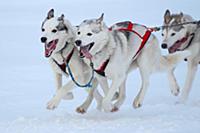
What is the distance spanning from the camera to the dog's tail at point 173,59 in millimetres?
7117

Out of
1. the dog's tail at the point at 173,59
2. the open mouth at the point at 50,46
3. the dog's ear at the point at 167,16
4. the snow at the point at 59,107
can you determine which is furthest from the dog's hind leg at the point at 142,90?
the open mouth at the point at 50,46

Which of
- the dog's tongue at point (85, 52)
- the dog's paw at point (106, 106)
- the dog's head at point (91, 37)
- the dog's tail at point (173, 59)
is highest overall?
the dog's head at point (91, 37)

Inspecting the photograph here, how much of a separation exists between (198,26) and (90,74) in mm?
Answer: 1860

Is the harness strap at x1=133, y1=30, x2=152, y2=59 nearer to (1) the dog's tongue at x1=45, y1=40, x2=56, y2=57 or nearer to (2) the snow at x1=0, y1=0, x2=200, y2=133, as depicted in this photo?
(2) the snow at x1=0, y1=0, x2=200, y2=133

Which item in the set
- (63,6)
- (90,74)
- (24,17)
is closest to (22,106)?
(90,74)

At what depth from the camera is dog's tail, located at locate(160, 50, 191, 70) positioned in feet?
23.4

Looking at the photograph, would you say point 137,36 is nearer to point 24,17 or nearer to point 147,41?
point 147,41

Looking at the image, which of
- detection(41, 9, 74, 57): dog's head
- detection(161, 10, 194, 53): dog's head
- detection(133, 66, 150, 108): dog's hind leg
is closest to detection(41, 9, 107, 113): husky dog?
detection(41, 9, 74, 57): dog's head

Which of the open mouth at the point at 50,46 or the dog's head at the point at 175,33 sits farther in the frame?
the dog's head at the point at 175,33

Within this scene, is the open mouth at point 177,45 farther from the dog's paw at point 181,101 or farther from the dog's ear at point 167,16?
the dog's paw at point 181,101

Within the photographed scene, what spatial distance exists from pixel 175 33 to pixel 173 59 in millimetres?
342

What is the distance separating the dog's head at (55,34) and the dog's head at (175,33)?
56.8 inches

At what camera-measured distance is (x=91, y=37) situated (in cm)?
603

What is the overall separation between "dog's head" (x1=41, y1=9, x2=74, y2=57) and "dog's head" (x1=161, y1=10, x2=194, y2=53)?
1.44 meters
